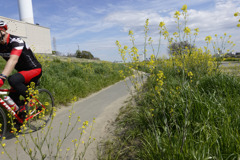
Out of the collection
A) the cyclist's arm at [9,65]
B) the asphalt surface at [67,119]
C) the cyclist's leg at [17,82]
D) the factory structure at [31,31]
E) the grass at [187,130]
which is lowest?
the asphalt surface at [67,119]

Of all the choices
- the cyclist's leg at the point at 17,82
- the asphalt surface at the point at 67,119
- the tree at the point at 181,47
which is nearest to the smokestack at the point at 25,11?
the asphalt surface at the point at 67,119

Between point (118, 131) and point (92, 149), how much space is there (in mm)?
673

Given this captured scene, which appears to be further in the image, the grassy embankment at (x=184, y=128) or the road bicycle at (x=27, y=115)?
the road bicycle at (x=27, y=115)

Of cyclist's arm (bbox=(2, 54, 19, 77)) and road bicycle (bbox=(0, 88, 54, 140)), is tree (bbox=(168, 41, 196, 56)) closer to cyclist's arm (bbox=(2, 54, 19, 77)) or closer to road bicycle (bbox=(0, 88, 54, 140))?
road bicycle (bbox=(0, 88, 54, 140))

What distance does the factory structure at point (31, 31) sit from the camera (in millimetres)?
28712

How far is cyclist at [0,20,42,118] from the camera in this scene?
9.13 ft

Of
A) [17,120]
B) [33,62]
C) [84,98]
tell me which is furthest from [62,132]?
[84,98]

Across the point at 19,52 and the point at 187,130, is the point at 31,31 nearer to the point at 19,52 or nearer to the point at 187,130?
the point at 19,52

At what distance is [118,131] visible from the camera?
327 centimetres

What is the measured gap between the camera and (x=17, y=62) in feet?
10.2

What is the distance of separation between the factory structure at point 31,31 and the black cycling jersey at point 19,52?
28904 millimetres

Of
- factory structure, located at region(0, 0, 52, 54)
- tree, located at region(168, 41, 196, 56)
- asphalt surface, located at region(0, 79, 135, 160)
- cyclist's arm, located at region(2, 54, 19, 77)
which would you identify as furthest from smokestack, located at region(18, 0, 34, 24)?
tree, located at region(168, 41, 196, 56)

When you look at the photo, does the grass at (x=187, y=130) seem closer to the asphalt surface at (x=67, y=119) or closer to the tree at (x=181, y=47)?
the tree at (x=181, y=47)

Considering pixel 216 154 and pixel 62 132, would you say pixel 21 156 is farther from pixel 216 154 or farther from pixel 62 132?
pixel 216 154
